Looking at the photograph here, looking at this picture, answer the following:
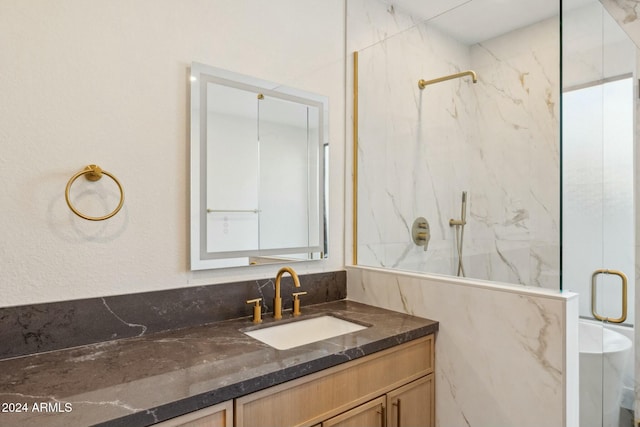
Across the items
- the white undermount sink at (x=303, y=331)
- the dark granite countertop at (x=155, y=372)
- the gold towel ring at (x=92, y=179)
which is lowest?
the white undermount sink at (x=303, y=331)

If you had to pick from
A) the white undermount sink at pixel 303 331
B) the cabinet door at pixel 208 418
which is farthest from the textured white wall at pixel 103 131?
the cabinet door at pixel 208 418

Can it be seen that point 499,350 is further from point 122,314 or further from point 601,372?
point 122,314

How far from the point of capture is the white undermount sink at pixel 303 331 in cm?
163

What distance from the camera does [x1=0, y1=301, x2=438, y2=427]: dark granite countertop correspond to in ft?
2.96

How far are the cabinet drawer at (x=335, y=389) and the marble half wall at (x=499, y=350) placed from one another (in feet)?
0.44

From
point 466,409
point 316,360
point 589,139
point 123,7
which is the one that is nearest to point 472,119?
point 589,139

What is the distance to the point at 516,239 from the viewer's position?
2010mm

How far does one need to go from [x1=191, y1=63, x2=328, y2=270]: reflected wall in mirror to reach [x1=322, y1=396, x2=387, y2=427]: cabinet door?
78cm

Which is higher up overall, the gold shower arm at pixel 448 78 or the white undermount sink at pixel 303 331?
the gold shower arm at pixel 448 78

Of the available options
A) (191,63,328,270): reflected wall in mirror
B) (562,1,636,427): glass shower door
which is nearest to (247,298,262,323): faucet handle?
(191,63,328,270): reflected wall in mirror

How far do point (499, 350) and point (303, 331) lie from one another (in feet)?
2.72

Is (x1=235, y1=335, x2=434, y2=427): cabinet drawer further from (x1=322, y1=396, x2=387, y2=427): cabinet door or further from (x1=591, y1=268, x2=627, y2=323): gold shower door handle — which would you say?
(x1=591, y1=268, x2=627, y2=323): gold shower door handle

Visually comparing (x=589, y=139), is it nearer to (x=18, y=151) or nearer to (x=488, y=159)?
(x=488, y=159)

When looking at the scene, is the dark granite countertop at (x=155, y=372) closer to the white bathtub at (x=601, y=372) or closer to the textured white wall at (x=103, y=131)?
the textured white wall at (x=103, y=131)
